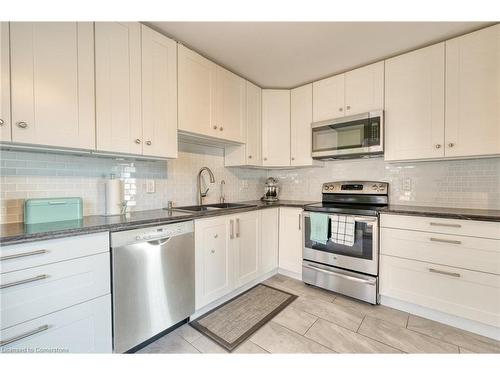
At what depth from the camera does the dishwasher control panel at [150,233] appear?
133 cm

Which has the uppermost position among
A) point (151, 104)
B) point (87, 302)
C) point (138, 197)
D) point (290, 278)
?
point (151, 104)

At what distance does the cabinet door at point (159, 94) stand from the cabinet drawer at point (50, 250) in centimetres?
75

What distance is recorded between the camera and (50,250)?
3.53ft

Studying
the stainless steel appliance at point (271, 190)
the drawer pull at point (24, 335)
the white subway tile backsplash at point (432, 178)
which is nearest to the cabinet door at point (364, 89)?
the white subway tile backsplash at point (432, 178)

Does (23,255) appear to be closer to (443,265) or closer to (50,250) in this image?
(50,250)

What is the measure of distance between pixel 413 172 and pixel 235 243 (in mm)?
2058

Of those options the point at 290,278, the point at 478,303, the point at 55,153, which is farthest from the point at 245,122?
the point at 478,303

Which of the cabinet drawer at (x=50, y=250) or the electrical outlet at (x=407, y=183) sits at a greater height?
the electrical outlet at (x=407, y=183)

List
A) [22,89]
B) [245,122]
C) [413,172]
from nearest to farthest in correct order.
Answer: [22,89], [413,172], [245,122]

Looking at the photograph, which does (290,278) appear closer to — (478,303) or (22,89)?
(478,303)

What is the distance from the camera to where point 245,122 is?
2588 millimetres

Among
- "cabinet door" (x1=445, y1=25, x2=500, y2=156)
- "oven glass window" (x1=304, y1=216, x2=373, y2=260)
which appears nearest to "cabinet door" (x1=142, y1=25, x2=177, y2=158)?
"oven glass window" (x1=304, y1=216, x2=373, y2=260)

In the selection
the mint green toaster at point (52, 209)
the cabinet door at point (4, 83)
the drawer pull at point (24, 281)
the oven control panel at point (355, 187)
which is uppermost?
the cabinet door at point (4, 83)

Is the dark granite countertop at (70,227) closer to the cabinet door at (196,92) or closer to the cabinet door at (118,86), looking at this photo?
the cabinet door at (118,86)
